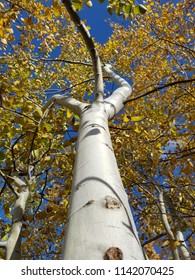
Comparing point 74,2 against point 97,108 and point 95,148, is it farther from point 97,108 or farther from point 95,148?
point 95,148

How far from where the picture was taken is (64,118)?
16.1ft

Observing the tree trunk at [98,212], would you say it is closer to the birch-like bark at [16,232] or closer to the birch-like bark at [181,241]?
the birch-like bark at [16,232]

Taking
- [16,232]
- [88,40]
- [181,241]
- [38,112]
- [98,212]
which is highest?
[88,40]

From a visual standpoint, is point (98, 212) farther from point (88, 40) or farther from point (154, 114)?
point (154, 114)

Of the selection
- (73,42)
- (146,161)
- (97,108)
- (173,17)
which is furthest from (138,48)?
(97,108)

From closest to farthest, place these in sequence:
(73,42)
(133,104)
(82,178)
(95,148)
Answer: (82,178)
(95,148)
(133,104)
(73,42)

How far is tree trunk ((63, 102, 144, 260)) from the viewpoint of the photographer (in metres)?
0.91

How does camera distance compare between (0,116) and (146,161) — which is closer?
(0,116)

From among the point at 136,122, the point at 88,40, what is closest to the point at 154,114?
the point at 136,122

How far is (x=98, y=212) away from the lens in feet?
3.54

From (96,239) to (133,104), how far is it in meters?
7.40

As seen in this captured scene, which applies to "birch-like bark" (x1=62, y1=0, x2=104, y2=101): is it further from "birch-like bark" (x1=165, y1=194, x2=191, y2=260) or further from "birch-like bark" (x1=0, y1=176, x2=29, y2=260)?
"birch-like bark" (x1=165, y1=194, x2=191, y2=260)

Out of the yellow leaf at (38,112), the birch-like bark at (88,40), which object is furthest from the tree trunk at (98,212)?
the yellow leaf at (38,112)

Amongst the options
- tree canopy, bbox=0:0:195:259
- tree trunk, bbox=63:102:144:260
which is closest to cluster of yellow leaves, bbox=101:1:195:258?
tree canopy, bbox=0:0:195:259
